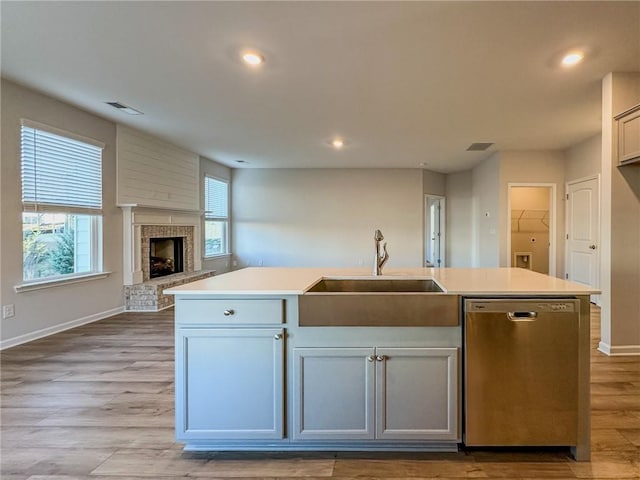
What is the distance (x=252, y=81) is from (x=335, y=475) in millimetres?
3129

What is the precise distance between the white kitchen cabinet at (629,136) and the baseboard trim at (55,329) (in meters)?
5.85

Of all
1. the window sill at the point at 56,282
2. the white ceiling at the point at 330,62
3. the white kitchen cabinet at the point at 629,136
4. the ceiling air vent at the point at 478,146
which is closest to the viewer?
the white ceiling at the point at 330,62

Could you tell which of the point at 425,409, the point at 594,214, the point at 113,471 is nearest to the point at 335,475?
the point at 425,409

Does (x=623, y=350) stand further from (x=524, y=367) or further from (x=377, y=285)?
(x=377, y=285)

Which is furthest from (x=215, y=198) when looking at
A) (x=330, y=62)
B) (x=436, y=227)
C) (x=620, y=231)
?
(x=620, y=231)

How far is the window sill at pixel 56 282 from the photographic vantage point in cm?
346

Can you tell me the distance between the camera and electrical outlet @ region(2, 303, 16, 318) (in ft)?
10.8

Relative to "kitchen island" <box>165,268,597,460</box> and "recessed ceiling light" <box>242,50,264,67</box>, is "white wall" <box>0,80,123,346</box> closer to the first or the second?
"recessed ceiling light" <box>242,50,264,67</box>

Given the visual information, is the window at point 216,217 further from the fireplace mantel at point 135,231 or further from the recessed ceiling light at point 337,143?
the recessed ceiling light at point 337,143

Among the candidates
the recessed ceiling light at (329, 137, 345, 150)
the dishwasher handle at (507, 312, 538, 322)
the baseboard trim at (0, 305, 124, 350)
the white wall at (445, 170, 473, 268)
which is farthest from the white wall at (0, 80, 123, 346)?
the white wall at (445, 170, 473, 268)

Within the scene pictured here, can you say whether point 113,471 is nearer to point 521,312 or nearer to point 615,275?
point 521,312

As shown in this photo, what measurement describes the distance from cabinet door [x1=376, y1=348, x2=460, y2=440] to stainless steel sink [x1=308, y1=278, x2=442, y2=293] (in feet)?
1.95

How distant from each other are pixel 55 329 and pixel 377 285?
12.2ft

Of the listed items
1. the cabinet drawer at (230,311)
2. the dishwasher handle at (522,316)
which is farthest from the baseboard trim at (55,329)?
the dishwasher handle at (522,316)
